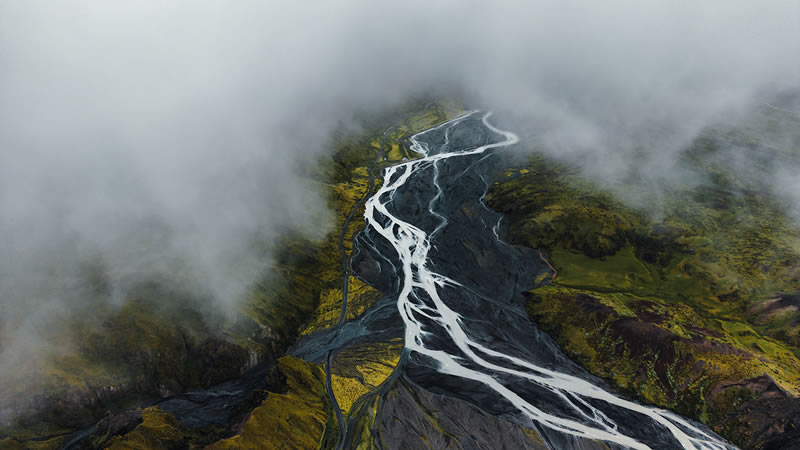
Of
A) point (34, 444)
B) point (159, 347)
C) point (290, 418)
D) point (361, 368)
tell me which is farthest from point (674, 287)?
point (34, 444)

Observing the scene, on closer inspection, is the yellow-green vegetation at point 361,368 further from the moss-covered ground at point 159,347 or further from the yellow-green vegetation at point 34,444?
the yellow-green vegetation at point 34,444

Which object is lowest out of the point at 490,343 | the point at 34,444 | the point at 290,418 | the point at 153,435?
the point at 490,343

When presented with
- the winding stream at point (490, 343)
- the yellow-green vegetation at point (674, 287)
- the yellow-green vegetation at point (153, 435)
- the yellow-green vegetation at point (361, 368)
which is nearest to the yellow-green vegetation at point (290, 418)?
the yellow-green vegetation at point (361, 368)

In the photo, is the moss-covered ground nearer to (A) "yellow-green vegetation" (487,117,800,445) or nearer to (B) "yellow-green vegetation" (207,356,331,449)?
(B) "yellow-green vegetation" (207,356,331,449)

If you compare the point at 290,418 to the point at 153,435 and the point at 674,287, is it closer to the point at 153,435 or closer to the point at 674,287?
the point at 153,435

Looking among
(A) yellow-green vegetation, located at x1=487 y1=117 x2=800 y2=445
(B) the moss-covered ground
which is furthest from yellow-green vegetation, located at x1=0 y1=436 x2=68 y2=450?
(A) yellow-green vegetation, located at x1=487 y1=117 x2=800 y2=445

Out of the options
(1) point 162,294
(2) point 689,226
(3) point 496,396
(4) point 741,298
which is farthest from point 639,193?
(1) point 162,294

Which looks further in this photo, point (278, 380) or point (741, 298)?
point (741, 298)

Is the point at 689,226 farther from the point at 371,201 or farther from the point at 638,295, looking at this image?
the point at 371,201
